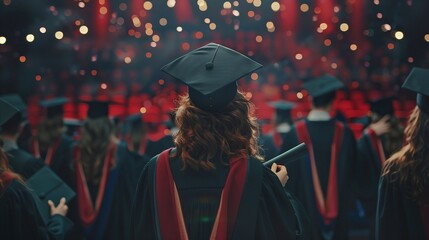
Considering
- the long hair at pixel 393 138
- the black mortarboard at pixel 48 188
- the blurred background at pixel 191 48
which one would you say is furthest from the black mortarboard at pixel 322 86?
the blurred background at pixel 191 48

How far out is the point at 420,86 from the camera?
3.81 metres

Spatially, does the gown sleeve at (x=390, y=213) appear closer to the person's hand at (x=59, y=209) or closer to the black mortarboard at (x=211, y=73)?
the black mortarboard at (x=211, y=73)

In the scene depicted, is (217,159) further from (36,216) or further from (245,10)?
(245,10)

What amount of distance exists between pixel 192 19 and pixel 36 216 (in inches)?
389

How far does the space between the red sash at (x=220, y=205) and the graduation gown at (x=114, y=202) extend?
3492mm

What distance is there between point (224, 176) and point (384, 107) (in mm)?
3867

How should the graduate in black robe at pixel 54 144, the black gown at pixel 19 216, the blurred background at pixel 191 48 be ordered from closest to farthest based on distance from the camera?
the black gown at pixel 19 216, the graduate in black robe at pixel 54 144, the blurred background at pixel 191 48

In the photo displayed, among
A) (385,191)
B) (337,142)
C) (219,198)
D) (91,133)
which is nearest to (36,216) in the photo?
(219,198)

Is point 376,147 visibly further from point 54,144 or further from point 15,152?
point 15,152

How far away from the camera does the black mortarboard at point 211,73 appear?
2.85 meters

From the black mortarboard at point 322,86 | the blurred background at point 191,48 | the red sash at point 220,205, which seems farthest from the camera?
the blurred background at point 191,48

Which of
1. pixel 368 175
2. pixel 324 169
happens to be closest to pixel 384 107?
pixel 368 175

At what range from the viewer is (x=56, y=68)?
39.8 feet

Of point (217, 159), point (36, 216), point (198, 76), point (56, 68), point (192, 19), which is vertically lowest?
point (36, 216)
